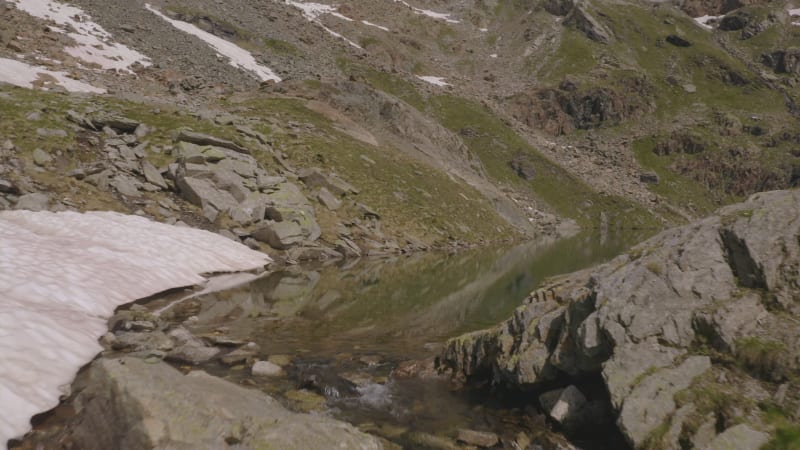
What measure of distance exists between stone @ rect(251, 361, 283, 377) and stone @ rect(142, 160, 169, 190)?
85.7 ft

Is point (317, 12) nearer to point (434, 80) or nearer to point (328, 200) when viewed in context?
point (434, 80)

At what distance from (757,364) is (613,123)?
176 metres

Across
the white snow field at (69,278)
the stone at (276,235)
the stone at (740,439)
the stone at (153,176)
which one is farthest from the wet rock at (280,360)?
the stone at (153,176)

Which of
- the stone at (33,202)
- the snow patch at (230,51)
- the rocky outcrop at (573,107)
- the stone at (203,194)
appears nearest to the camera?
the stone at (33,202)

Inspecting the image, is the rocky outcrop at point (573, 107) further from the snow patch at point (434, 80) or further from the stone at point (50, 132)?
the stone at point (50, 132)

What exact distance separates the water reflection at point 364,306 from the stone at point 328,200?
23.0 feet

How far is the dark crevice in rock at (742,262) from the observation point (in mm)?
8750

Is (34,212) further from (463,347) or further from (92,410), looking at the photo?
(463,347)

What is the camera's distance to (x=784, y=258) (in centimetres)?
→ 869

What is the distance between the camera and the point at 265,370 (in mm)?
12195

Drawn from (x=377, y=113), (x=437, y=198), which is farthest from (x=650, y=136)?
(x=437, y=198)

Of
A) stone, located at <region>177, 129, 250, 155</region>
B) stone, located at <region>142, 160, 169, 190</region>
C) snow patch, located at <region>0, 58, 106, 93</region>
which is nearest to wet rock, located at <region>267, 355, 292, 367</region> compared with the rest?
stone, located at <region>142, 160, 169, 190</region>

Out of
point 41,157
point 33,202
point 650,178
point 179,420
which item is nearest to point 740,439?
point 179,420

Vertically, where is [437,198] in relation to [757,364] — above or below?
below
